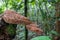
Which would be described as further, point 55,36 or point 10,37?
point 10,37

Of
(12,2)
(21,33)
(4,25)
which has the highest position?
(12,2)

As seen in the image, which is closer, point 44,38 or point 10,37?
point 44,38

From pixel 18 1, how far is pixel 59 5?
1.05m

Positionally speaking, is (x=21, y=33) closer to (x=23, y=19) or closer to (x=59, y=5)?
(x=23, y=19)

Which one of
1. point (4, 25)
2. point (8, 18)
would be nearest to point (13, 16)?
point (8, 18)

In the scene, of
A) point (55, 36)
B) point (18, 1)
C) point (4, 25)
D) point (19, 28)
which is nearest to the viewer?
point (55, 36)

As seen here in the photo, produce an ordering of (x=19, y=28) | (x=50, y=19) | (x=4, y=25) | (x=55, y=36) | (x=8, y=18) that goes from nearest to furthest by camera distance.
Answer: (x=55, y=36) → (x=8, y=18) → (x=4, y=25) → (x=50, y=19) → (x=19, y=28)

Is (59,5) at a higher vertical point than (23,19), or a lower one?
higher

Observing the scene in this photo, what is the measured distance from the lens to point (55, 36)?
1.07 m

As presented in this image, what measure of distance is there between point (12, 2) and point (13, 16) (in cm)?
72

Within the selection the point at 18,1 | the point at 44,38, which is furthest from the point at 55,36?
the point at 18,1

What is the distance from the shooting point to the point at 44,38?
3.54 feet

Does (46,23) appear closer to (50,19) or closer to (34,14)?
(50,19)

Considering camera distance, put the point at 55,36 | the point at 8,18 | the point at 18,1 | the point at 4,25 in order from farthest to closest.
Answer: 1. the point at 18,1
2. the point at 4,25
3. the point at 8,18
4. the point at 55,36
